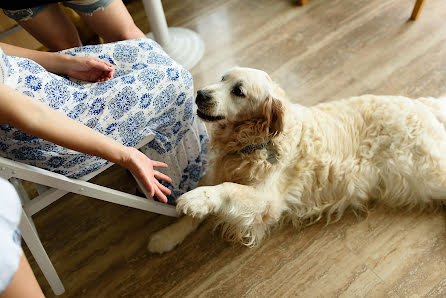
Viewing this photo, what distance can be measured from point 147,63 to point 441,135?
1246 mm

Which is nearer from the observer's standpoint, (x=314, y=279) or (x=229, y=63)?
(x=314, y=279)

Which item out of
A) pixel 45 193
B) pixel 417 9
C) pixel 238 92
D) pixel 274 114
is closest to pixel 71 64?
pixel 45 193

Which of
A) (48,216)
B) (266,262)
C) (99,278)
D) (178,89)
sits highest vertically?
(178,89)

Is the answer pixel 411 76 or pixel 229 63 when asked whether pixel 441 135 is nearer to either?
pixel 411 76

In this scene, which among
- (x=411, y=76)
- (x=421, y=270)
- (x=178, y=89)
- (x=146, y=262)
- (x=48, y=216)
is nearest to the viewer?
(x=178, y=89)

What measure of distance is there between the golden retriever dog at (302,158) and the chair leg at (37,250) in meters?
0.39

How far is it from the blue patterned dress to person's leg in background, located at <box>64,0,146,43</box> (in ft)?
0.70

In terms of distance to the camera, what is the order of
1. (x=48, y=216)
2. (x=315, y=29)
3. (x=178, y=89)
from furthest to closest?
(x=315, y=29), (x=48, y=216), (x=178, y=89)

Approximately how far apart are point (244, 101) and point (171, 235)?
2.22 feet

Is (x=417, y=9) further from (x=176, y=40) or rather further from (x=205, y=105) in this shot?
(x=205, y=105)

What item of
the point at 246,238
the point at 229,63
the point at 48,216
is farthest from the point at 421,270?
the point at 48,216

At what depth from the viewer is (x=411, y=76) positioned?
6.80ft

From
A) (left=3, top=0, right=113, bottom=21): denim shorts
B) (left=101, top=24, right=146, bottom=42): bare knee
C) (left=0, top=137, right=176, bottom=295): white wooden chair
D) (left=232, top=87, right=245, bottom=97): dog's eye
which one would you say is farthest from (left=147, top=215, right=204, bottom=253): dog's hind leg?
(left=3, top=0, right=113, bottom=21): denim shorts

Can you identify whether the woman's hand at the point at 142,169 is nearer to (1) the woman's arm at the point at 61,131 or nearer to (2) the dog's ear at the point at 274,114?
(1) the woman's arm at the point at 61,131
